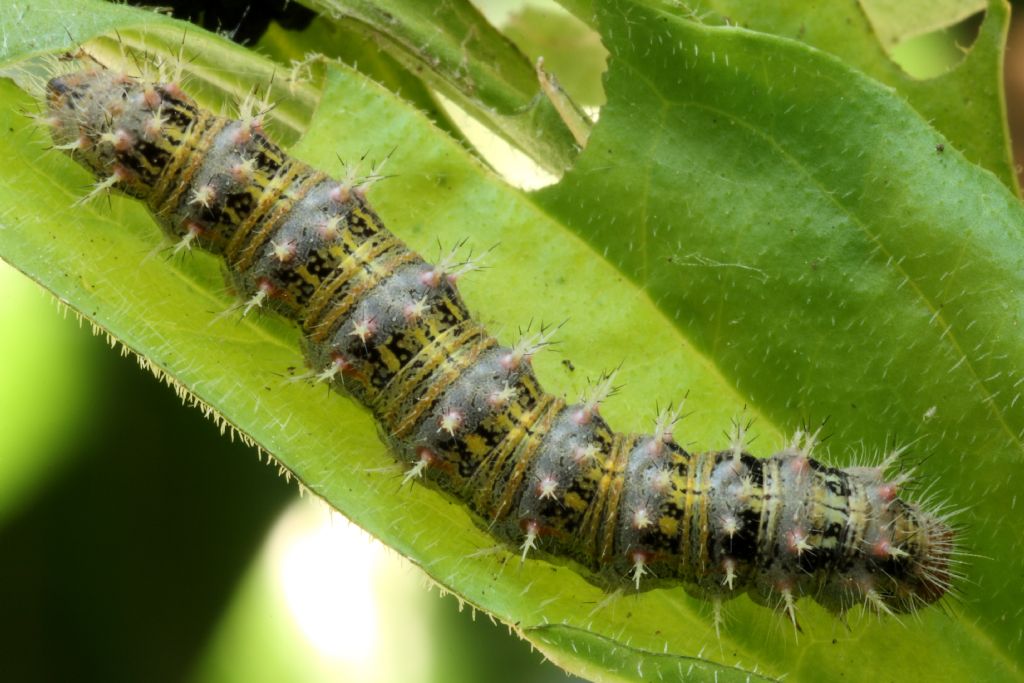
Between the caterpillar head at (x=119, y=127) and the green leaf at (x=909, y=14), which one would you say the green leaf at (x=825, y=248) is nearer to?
the caterpillar head at (x=119, y=127)

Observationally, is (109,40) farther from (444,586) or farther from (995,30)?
(995,30)

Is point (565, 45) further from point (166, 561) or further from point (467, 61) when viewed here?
point (166, 561)

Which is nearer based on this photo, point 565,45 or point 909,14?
point 909,14

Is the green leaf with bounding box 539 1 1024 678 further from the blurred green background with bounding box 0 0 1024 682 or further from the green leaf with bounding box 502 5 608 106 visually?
the blurred green background with bounding box 0 0 1024 682

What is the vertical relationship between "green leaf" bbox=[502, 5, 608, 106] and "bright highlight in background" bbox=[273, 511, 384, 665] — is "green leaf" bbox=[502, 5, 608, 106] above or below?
above

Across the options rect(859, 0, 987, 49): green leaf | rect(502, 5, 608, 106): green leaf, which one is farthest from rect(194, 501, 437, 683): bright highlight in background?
rect(859, 0, 987, 49): green leaf

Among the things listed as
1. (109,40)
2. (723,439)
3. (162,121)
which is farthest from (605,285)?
(109,40)

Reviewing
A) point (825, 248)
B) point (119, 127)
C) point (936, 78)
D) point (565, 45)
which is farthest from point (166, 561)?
point (936, 78)

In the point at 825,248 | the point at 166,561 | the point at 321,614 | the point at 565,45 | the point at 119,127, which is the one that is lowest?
the point at 166,561
